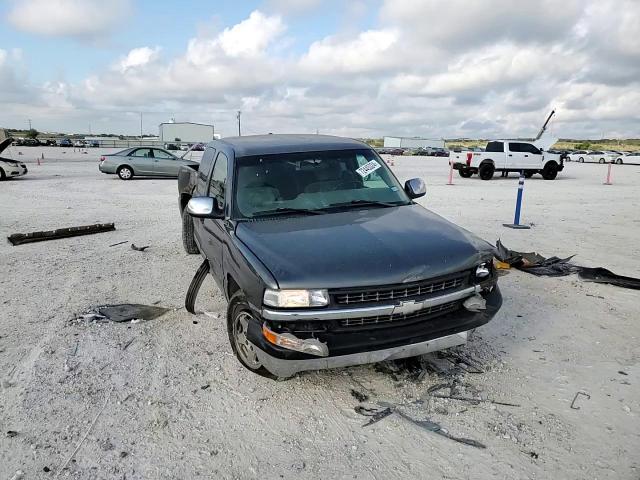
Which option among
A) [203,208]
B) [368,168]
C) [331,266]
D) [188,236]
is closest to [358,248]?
[331,266]

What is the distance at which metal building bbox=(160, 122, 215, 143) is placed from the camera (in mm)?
74500

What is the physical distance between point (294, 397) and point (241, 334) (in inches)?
23.6

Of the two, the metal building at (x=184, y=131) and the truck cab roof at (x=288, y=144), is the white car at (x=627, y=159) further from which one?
the metal building at (x=184, y=131)

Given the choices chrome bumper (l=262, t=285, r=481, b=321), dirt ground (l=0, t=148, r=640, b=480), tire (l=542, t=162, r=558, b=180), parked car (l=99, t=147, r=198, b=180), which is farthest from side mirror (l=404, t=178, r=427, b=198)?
tire (l=542, t=162, r=558, b=180)

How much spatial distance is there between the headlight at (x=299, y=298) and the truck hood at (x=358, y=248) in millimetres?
45

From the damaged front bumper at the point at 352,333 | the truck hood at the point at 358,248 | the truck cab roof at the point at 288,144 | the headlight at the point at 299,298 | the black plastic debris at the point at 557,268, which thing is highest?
the truck cab roof at the point at 288,144

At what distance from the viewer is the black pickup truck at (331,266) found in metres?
2.94

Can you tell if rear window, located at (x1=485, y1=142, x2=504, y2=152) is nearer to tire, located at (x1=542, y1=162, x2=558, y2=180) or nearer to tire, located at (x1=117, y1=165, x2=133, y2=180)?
tire, located at (x1=542, y1=162, x2=558, y2=180)

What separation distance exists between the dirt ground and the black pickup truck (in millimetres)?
418

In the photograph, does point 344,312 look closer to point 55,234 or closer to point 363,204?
point 363,204

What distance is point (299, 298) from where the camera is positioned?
291 cm

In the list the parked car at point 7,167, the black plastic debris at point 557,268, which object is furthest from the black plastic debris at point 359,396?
the parked car at point 7,167

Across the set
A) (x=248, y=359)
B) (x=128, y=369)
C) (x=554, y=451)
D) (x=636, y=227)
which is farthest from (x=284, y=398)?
(x=636, y=227)

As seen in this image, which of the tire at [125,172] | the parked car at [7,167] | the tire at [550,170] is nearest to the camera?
the parked car at [7,167]
